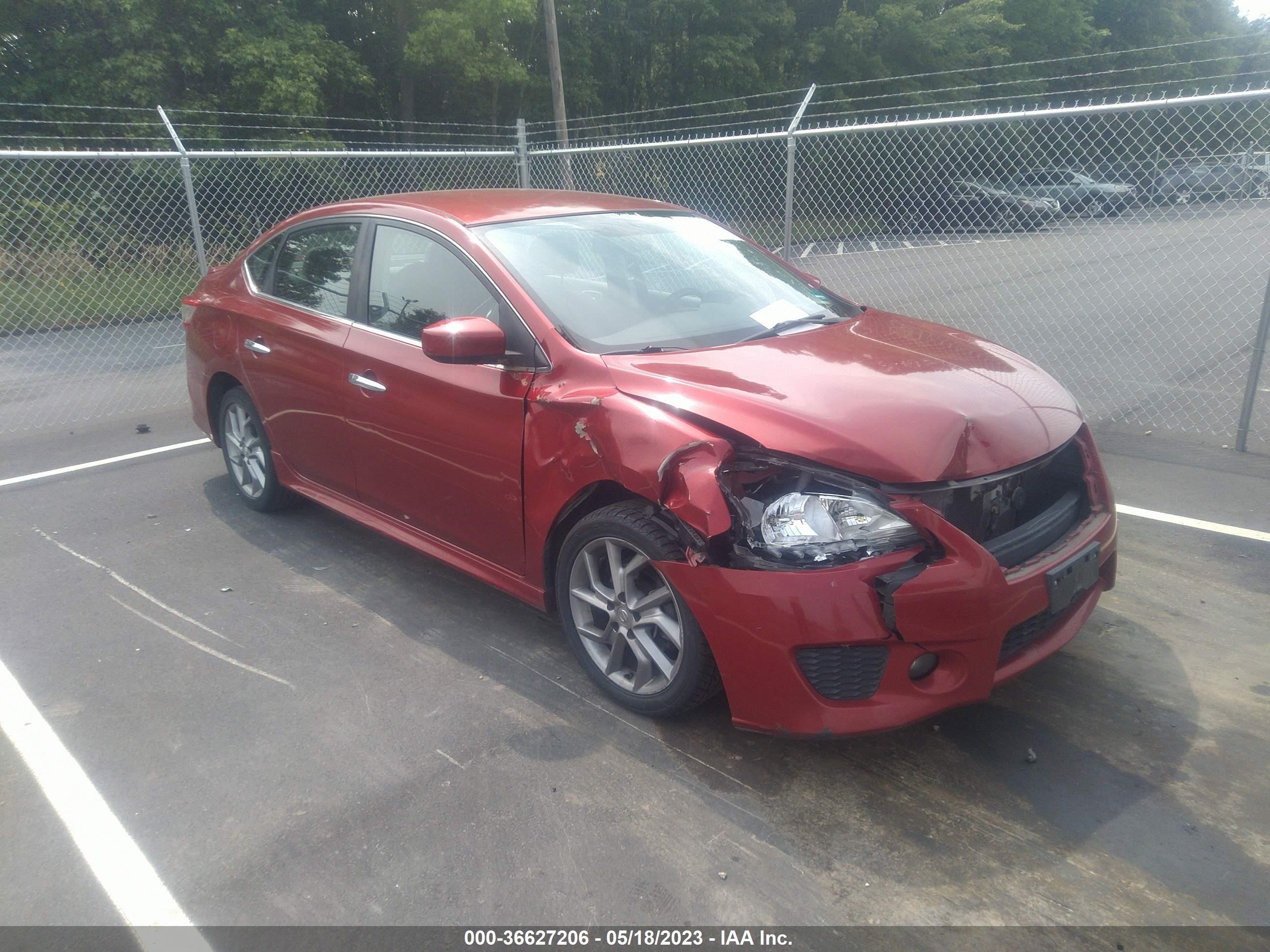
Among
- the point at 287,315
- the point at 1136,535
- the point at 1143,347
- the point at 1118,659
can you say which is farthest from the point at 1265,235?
the point at 287,315

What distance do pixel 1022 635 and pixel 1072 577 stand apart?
0.79 ft

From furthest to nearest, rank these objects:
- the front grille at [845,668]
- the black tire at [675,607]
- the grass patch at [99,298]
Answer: the grass patch at [99,298], the black tire at [675,607], the front grille at [845,668]

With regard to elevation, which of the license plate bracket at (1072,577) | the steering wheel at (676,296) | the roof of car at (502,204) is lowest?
the license plate bracket at (1072,577)

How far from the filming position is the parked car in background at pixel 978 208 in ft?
31.6

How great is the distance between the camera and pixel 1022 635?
294cm

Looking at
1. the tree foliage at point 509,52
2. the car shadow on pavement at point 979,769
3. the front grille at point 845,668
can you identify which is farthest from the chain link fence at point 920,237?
the tree foliage at point 509,52

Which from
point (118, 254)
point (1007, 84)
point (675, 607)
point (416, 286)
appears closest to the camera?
point (675, 607)

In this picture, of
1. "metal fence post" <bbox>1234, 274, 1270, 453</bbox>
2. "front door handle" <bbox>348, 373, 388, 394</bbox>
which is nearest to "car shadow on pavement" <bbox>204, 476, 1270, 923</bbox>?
"front door handle" <bbox>348, 373, 388, 394</bbox>

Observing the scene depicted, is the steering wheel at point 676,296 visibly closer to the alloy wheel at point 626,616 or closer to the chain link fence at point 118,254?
the alloy wheel at point 626,616

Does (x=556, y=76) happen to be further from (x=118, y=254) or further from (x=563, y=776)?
(x=563, y=776)

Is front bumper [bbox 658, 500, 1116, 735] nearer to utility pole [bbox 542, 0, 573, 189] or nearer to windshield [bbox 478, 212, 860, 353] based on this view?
windshield [bbox 478, 212, 860, 353]

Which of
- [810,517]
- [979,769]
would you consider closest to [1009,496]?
[810,517]

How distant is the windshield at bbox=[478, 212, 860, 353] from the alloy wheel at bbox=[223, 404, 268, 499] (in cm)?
203

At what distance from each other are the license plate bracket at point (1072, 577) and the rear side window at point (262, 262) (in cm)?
395
